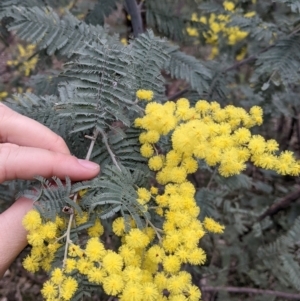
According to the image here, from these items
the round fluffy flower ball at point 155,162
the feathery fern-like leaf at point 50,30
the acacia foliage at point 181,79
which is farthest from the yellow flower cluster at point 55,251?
the feathery fern-like leaf at point 50,30

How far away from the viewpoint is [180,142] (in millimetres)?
1078

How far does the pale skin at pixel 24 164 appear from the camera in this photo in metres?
1.10

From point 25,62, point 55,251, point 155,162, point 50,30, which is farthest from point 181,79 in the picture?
point 25,62

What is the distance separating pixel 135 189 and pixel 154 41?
52 centimetres

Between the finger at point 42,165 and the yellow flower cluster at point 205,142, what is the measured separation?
7.3 inches

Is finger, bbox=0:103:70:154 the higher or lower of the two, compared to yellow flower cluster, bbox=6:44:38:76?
higher

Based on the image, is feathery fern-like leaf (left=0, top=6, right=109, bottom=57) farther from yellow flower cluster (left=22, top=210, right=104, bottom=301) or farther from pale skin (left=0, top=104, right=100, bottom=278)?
yellow flower cluster (left=22, top=210, right=104, bottom=301)

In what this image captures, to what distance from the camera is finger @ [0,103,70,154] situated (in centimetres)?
118

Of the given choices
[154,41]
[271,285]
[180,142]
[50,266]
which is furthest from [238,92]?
[50,266]

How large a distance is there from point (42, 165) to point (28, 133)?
0.47ft

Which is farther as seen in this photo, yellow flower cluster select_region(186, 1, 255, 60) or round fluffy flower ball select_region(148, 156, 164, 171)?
yellow flower cluster select_region(186, 1, 255, 60)

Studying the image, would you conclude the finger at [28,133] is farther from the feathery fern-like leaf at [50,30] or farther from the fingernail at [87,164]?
the feathery fern-like leaf at [50,30]

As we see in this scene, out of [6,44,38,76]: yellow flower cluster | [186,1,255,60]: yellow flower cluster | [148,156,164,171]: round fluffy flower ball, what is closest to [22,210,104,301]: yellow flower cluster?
[148,156,164,171]: round fluffy flower ball

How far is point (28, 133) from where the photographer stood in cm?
119
